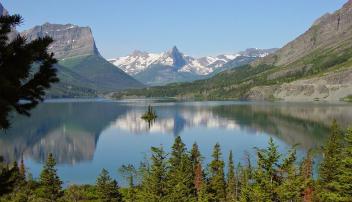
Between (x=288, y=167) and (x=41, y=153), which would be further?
(x=41, y=153)

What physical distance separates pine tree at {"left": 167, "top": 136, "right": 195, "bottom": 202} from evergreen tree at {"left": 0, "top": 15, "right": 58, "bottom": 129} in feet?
139

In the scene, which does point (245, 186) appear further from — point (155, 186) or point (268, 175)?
point (268, 175)

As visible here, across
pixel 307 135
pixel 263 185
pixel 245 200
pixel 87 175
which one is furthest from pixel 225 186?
pixel 307 135

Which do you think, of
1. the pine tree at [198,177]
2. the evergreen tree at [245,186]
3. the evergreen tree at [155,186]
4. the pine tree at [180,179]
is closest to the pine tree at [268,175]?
the evergreen tree at [245,186]

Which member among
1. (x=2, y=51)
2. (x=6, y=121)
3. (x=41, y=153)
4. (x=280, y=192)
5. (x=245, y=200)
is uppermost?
(x=2, y=51)

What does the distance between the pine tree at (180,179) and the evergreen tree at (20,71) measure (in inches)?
1671

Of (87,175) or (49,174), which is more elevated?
(49,174)

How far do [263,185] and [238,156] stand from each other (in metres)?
108

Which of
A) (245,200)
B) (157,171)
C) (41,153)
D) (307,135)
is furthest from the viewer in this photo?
(307,135)

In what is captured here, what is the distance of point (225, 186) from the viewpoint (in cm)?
7719

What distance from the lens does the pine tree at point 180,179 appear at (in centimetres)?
5485

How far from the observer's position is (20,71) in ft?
38.5

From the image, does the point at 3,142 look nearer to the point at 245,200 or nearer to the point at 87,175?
the point at 87,175

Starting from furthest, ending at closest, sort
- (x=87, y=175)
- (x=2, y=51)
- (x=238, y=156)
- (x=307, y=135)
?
(x=307, y=135), (x=238, y=156), (x=87, y=175), (x=2, y=51)
